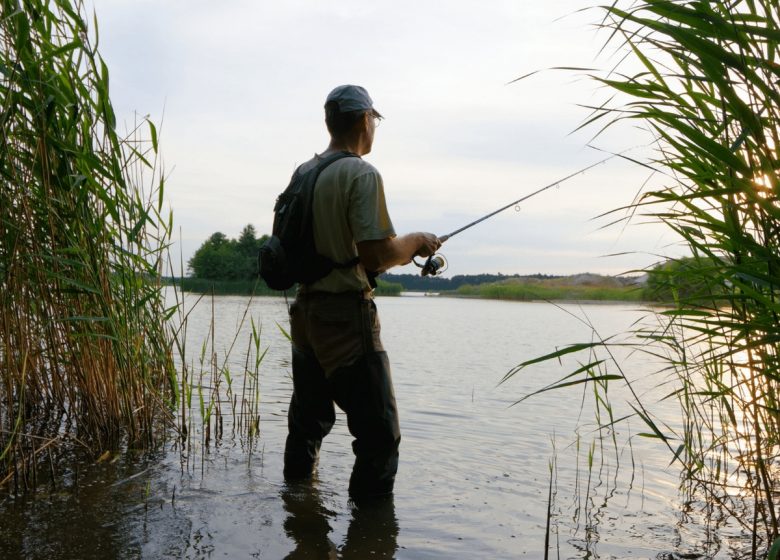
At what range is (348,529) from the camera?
3.90m

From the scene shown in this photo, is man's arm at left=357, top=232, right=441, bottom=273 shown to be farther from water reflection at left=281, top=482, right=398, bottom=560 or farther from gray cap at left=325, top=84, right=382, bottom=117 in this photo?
water reflection at left=281, top=482, right=398, bottom=560

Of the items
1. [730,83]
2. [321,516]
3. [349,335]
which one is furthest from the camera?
[321,516]

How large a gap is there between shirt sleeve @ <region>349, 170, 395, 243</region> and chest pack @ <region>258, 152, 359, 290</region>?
0.24m

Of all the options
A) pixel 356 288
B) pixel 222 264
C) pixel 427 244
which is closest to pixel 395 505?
pixel 356 288

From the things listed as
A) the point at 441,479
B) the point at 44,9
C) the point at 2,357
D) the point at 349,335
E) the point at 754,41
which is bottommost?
the point at 441,479

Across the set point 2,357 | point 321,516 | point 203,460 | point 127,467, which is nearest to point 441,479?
point 321,516

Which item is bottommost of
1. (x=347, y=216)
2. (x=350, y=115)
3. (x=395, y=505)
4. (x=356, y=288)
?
(x=395, y=505)

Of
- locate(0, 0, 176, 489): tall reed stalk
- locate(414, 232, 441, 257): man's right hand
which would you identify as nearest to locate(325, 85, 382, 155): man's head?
locate(414, 232, 441, 257): man's right hand

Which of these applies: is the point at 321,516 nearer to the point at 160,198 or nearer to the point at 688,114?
the point at 160,198

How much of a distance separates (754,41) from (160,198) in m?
3.96

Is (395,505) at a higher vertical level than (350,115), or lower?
lower

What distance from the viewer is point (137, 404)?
16.5ft

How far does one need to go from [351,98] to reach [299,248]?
889 millimetres

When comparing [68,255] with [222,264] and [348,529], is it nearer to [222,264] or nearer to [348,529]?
[348,529]
